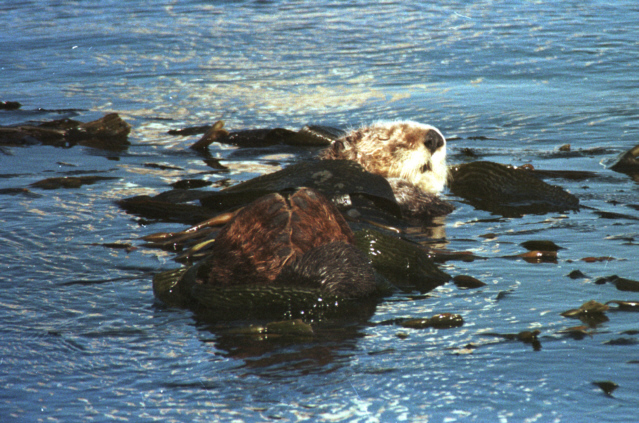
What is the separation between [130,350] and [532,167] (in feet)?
12.4

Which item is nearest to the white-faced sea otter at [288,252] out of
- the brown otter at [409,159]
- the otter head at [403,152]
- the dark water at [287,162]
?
the dark water at [287,162]

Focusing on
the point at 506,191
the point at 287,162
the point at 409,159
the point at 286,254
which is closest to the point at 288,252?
the point at 286,254

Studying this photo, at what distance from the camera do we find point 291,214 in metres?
2.82

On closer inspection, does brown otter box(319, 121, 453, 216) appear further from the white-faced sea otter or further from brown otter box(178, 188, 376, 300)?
brown otter box(178, 188, 376, 300)

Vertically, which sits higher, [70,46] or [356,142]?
[70,46]

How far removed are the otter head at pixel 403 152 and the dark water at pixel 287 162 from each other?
1.04ft

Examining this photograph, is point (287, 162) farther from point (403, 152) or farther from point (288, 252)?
point (288, 252)

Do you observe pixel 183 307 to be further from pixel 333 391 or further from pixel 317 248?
pixel 333 391

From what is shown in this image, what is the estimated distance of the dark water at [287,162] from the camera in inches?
82.7

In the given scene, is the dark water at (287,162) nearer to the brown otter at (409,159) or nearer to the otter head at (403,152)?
the brown otter at (409,159)

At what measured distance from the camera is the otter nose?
14.4 ft

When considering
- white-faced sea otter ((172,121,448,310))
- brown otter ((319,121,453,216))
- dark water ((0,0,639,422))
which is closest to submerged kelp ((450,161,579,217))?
dark water ((0,0,639,422))

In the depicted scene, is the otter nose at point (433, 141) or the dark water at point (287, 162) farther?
the otter nose at point (433, 141)

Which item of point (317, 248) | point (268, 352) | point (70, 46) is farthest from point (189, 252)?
point (70, 46)
